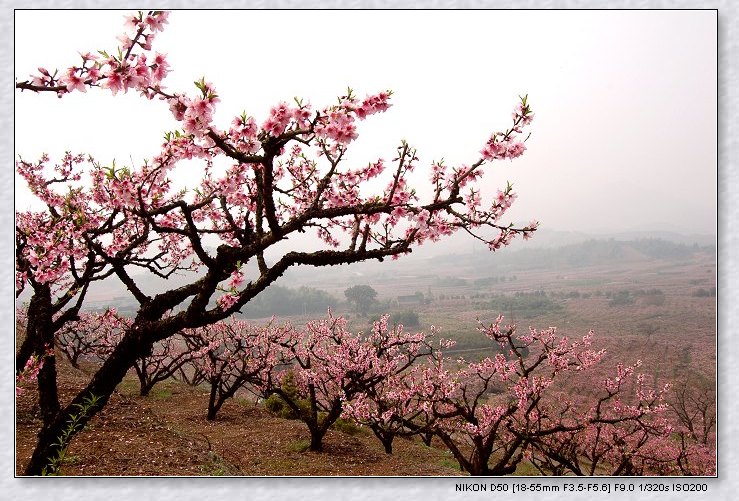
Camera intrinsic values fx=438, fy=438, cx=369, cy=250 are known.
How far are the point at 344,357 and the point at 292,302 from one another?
0.88 metres

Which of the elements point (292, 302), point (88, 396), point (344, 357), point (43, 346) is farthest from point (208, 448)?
point (344, 357)

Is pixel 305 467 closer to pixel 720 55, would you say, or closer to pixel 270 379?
pixel 270 379

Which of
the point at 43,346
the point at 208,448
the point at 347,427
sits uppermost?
the point at 43,346

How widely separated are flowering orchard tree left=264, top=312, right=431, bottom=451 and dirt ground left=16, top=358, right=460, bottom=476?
490 mm

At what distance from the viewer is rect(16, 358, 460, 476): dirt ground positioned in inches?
116

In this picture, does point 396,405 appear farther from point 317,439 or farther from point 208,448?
point 208,448

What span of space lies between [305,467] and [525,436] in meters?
1.84

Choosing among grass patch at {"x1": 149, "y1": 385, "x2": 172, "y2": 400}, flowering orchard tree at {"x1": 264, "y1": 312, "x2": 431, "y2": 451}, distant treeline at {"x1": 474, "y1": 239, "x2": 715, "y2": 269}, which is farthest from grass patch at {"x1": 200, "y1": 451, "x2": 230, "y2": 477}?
grass patch at {"x1": 149, "y1": 385, "x2": 172, "y2": 400}

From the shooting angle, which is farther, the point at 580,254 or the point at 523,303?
the point at 523,303

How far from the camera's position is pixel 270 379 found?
5.32 m

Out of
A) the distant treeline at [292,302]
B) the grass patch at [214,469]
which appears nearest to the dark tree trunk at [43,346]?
the grass patch at [214,469]

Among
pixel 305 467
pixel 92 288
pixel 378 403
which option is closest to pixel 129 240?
pixel 92 288

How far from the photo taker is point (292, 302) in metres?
4.81

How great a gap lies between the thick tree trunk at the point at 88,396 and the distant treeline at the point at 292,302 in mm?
1723
